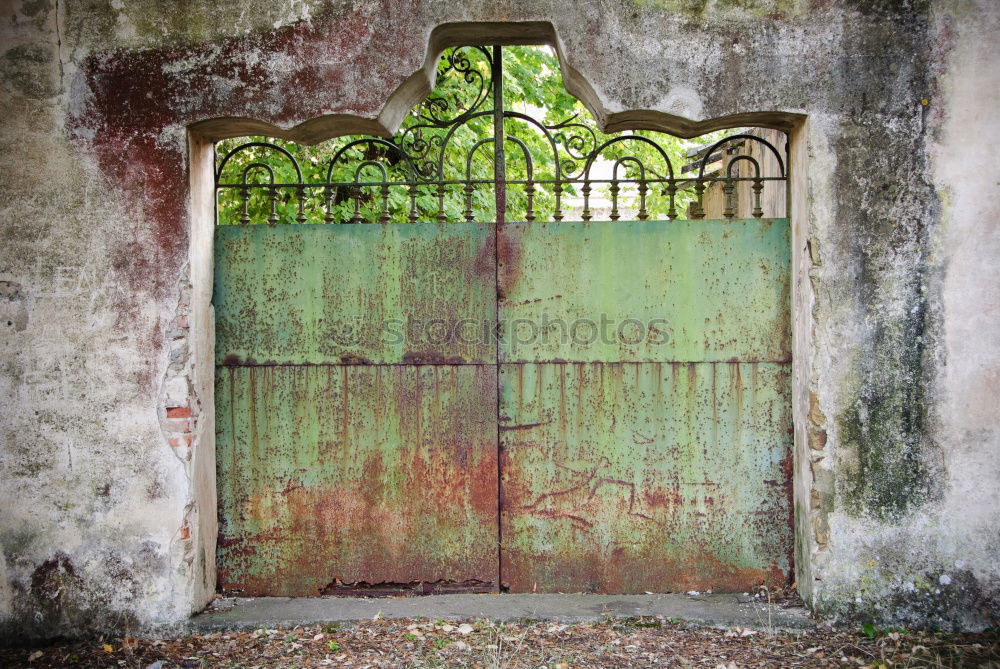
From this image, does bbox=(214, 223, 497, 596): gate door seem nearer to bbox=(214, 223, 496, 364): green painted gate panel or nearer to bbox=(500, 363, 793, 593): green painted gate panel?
bbox=(214, 223, 496, 364): green painted gate panel

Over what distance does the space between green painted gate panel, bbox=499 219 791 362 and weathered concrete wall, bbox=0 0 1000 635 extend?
0.26 metres

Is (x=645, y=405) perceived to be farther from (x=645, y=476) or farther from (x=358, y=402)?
(x=358, y=402)

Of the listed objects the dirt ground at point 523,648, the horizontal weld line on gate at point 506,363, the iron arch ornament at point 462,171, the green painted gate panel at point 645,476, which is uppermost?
the iron arch ornament at point 462,171

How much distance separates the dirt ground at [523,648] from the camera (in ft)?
10.8

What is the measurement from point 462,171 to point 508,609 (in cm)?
431

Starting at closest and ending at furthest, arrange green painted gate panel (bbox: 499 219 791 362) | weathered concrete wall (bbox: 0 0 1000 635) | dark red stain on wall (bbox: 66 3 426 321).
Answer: weathered concrete wall (bbox: 0 0 1000 635) → dark red stain on wall (bbox: 66 3 426 321) → green painted gate panel (bbox: 499 219 791 362)

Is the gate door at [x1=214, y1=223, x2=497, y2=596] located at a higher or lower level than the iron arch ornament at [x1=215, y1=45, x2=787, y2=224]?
lower

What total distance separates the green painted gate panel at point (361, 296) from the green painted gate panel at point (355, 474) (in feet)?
0.33

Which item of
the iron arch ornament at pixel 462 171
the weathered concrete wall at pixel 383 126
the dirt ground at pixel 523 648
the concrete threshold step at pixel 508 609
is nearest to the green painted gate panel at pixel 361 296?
the iron arch ornament at pixel 462 171

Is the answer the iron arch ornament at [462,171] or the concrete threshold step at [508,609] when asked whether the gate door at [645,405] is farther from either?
the iron arch ornament at [462,171]

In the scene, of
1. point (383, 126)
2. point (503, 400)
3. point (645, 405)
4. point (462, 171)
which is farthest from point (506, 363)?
point (462, 171)

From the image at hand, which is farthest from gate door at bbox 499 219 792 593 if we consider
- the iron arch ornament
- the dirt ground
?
the dirt ground

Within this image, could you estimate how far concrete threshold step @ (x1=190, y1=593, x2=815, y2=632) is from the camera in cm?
364

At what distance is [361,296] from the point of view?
396 centimetres
